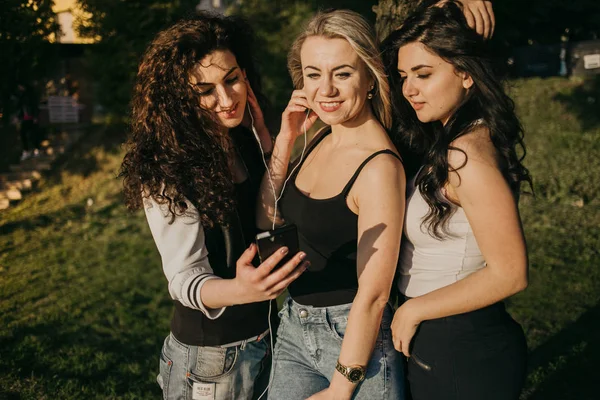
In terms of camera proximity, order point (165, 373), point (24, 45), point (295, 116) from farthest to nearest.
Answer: point (24, 45) → point (295, 116) → point (165, 373)

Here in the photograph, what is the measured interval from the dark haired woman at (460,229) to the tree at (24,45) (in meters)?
10.7

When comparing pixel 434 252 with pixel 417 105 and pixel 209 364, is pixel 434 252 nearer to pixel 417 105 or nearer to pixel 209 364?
pixel 417 105

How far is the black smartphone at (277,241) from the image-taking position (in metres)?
1.99

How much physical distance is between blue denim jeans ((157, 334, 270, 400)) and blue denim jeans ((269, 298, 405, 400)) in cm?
15

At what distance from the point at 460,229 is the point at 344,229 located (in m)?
0.52

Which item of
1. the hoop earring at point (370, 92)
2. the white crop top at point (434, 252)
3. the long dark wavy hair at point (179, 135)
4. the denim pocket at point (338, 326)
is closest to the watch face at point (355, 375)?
the denim pocket at point (338, 326)

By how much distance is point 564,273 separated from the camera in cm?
653

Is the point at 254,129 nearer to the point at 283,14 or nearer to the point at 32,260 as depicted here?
the point at 32,260

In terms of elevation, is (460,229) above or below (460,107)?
below

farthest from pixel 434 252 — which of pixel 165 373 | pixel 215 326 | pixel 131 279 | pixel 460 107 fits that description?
pixel 131 279

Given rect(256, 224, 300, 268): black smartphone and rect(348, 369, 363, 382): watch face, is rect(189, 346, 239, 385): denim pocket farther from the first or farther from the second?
rect(256, 224, 300, 268): black smartphone

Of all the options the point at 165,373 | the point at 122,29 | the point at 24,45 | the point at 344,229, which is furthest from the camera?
the point at 122,29

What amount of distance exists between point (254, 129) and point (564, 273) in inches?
196

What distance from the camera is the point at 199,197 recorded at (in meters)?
2.43
